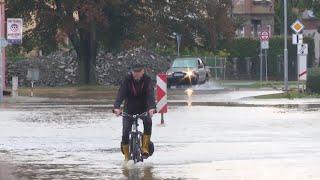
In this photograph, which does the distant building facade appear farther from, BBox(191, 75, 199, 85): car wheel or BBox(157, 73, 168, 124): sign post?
BBox(157, 73, 168, 124): sign post

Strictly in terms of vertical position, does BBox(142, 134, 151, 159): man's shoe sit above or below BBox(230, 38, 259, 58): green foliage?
below

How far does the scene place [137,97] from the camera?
1510 centimetres

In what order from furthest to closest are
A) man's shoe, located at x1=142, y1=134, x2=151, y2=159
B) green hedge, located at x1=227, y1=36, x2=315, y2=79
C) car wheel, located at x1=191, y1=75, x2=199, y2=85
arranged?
green hedge, located at x1=227, y1=36, x2=315, y2=79
car wheel, located at x1=191, y1=75, x2=199, y2=85
man's shoe, located at x1=142, y1=134, x2=151, y2=159

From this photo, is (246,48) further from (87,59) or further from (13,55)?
(87,59)

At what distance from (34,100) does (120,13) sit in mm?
19167

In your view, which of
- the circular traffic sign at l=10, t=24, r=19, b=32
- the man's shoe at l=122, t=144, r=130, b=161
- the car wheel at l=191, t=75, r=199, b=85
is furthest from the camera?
the car wheel at l=191, t=75, r=199, b=85

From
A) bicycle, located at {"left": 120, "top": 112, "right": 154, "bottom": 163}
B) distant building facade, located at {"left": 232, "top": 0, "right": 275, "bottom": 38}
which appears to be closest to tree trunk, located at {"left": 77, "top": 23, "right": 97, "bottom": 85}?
distant building facade, located at {"left": 232, "top": 0, "right": 275, "bottom": 38}

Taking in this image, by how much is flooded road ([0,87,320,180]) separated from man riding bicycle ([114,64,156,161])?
0.67 m

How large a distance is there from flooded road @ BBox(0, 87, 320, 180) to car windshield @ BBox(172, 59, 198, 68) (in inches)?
961

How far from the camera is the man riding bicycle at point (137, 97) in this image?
1493 cm

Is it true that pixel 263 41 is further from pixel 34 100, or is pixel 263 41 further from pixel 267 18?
pixel 267 18

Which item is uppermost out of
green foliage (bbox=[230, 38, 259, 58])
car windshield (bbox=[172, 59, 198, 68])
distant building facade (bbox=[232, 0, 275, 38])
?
distant building facade (bbox=[232, 0, 275, 38])

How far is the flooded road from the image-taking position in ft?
46.4

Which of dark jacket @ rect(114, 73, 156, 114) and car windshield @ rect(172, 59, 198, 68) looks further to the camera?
car windshield @ rect(172, 59, 198, 68)
